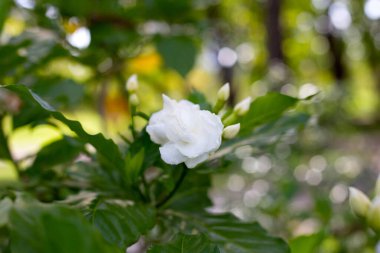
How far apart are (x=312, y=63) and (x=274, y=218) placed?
6330 mm

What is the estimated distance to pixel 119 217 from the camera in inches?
20.7

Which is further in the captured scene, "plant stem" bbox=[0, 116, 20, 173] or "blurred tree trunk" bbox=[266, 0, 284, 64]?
"blurred tree trunk" bbox=[266, 0, 284, 64]

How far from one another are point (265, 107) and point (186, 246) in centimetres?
23

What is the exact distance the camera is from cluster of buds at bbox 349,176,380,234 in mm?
530

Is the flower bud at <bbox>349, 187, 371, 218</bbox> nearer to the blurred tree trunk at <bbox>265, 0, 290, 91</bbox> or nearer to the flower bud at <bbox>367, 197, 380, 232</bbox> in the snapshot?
the flower bud at <bbox>367, 197, 380, 232</bbox>

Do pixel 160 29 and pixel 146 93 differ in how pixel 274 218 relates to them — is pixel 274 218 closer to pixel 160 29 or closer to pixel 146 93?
pixel 160 29

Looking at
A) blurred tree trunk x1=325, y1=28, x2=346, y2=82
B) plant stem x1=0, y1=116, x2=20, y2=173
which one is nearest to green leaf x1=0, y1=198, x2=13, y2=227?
plant stem x1=0, y1=116, x2=20, y2=173

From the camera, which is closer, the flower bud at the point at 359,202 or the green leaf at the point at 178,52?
the flower bud at the point at 359,202

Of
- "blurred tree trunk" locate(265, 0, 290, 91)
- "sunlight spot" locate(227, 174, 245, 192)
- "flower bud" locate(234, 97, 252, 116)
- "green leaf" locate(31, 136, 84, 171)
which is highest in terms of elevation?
"flower bud" locate(234, 97, 252, 116)

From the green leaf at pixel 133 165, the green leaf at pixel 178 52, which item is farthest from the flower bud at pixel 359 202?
the green leaf at pixel 178 52

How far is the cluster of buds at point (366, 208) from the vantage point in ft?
1.74

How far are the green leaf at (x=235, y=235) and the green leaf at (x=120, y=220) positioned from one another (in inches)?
3.4

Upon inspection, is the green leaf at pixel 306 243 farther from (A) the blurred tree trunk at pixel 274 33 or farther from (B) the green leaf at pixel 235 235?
(A) the blurred tree trunk at pixel 274 33

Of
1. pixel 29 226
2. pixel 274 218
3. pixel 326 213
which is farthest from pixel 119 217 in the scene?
pixel 274 218
